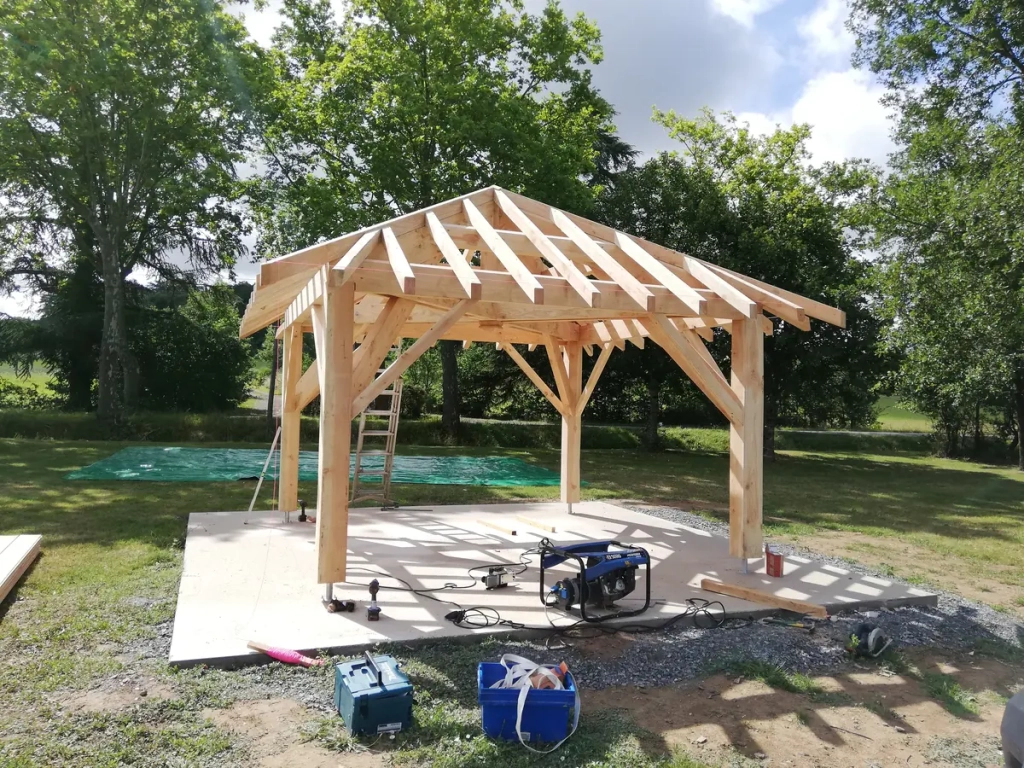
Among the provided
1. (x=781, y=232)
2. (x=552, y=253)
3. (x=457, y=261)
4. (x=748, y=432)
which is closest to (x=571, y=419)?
(x=748, y=432)

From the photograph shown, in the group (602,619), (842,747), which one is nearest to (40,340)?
(602,619)

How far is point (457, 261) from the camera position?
4941mm

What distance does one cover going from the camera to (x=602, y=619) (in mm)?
4820

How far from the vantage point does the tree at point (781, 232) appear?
1681cm

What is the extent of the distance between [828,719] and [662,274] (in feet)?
11.3

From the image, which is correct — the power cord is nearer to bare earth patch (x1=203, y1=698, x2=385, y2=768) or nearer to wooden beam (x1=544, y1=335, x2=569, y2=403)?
bare earth patch (x1=203, y1=698, x2=385, y2=768)

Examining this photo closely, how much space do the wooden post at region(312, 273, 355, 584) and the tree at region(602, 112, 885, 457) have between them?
13.7 metres

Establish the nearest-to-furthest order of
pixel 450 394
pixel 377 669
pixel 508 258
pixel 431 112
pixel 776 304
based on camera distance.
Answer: pixel 377 669 → pixel 508 258 → pixel 776 304 → pixel 431 112 → pixel 450 394

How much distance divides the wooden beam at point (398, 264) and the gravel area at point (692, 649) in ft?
7.50

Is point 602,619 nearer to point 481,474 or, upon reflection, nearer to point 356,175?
point 481,474

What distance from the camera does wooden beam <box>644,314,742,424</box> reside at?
590 centimetres

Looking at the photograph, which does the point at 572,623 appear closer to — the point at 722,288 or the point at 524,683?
the point at 524,683

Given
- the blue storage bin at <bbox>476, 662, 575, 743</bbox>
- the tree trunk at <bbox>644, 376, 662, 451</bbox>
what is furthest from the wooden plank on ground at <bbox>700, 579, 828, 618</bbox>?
the tree trunk at <bbox>644, 376, 662, 451</bbox>

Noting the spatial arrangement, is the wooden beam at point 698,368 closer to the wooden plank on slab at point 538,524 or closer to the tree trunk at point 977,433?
the wooden plank on slab at point 538,524
